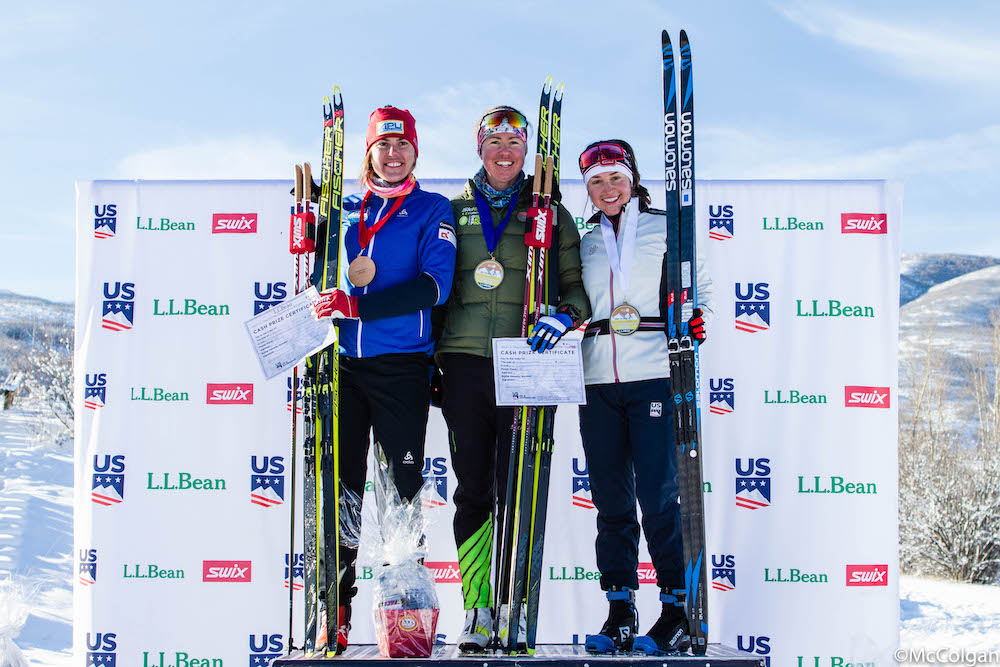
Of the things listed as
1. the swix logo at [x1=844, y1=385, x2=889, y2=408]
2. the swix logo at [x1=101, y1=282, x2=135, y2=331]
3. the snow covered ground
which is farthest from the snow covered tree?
the swix logo at [x1=101, y1=282, x2=135, y2=331]

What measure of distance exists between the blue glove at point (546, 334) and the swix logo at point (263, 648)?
2263mm

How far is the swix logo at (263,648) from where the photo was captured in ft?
12.0

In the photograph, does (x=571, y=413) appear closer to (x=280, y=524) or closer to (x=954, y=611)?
(x=280, y=524)

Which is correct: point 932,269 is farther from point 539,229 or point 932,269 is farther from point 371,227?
point 371,227

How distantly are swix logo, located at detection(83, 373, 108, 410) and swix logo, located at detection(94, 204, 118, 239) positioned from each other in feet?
2.35

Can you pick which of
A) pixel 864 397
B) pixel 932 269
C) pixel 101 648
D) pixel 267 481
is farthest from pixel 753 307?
pixel 932 269

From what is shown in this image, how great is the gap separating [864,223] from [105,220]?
12.8ft

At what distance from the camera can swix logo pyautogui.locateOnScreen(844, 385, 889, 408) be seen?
3.65 meters

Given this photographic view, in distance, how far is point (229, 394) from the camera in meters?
3.70

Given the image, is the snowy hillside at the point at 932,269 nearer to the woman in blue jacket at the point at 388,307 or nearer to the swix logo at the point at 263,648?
the swix logo at the point at 263,648

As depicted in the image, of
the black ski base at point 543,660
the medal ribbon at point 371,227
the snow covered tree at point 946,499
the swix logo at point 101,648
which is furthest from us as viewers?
the snow covered tree at point 946,499

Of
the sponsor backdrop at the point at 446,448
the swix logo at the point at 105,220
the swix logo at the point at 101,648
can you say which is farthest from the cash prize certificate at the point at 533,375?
the swix logo at the point at 101,648

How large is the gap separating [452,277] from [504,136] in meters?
0.59

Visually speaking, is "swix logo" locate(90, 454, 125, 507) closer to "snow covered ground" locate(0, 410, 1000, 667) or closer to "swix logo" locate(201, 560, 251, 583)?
"snow covered ground" locate(0, 410, 1000, 667)
